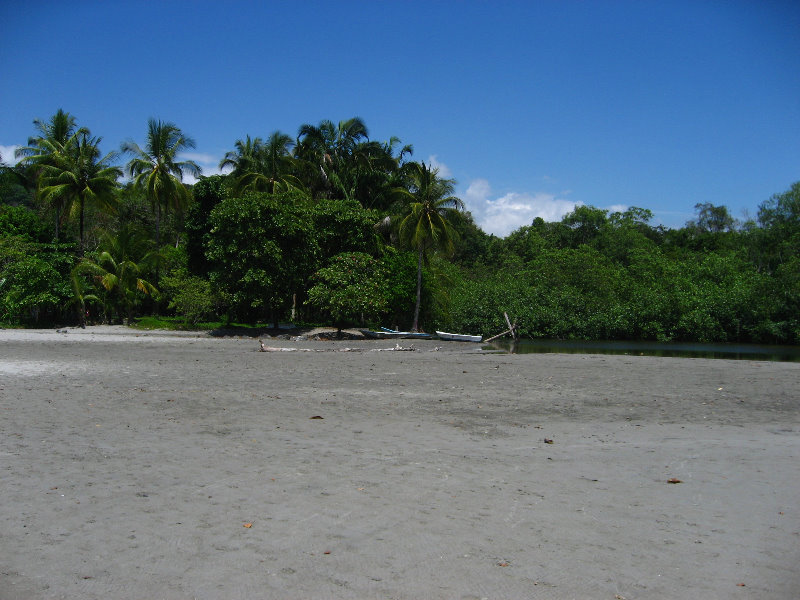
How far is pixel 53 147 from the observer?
3675 centimetres

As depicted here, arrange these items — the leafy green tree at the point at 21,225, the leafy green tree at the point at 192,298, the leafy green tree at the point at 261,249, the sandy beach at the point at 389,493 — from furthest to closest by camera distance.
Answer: the leafy green tree at the point at 21,225
the leafy green tree at the point at 192,298
the leafy green tree at the point at 261,249
the sandy beach at the point at 389,493

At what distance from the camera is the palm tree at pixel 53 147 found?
117 ft

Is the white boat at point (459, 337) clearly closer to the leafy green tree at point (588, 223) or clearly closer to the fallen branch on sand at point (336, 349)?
the fallen branch on sand at point (336, 349)

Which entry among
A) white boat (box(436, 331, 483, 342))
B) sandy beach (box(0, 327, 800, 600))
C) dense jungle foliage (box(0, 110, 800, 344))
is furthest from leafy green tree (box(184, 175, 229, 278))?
sandy beach (box(0, 327, 800, 600))

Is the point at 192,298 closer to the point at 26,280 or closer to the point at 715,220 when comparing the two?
the point at 26,280

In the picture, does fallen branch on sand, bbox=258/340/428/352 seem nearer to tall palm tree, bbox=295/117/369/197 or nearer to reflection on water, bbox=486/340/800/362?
reflection on water, bbox=486/340/800/362

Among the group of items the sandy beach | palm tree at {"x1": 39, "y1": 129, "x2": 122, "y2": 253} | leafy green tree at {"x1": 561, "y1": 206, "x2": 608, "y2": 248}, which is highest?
leafy green tree at {"x1": 561, "y1": 206, "x2": 608, "y2": 248}

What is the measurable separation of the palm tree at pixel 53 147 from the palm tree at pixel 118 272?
118 inches

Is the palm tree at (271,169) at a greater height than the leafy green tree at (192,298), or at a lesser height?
greater

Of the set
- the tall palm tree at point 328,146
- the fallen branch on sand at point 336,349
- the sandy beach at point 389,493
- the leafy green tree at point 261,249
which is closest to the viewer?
the sandy beach at point 389,493

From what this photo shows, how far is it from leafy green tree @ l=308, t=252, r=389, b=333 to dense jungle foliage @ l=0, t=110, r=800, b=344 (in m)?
0.08

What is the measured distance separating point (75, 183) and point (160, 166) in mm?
4889

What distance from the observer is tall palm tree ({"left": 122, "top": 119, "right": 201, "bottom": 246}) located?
37562 millimetres

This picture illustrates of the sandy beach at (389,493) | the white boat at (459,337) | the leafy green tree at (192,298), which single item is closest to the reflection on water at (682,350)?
the white boat at (459,337)
